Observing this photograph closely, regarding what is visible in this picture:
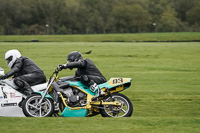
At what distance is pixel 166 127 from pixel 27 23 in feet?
379

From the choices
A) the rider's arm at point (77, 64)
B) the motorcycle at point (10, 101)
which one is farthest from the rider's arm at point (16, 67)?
the rider's arm at point (77, 64)

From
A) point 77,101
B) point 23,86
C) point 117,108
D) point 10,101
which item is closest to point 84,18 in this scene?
point 23,86

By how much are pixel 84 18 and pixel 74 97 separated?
112726 mm

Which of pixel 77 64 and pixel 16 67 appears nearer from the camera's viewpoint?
pixel 77 64

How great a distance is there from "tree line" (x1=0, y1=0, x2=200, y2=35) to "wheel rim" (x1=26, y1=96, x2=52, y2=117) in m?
101

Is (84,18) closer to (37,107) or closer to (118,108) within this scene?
(37,107)

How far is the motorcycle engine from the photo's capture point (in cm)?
914

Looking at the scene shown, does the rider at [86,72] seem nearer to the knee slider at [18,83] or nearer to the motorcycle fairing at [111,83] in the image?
the motorcycle fairing at [111,83]

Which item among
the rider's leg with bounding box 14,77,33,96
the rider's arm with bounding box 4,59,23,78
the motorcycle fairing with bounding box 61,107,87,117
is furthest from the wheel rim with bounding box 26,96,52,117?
the rider's arm with bounding box 4,59,23,78

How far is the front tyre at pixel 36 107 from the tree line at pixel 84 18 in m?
101

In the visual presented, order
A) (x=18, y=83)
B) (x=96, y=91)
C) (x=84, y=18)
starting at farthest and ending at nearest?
(x=84, y=18), (x=18, y=83), (x=96, y=91)

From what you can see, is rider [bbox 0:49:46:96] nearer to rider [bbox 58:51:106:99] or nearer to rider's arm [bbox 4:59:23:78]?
rider's arm [bbox 4:59:23:78]

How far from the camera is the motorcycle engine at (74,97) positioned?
360 inches

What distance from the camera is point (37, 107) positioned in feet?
29.7
